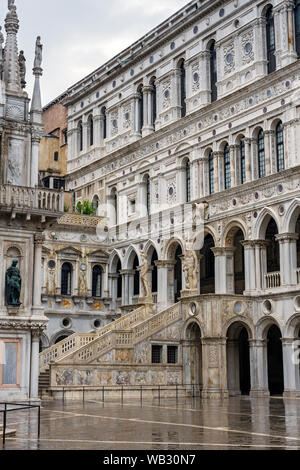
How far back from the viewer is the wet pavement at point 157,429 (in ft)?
43.2

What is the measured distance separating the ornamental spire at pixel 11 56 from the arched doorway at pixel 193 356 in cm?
1538

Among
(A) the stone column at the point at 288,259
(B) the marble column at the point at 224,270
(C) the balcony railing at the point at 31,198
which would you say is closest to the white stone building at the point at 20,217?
(C) the balcony railing at the point at 31,198

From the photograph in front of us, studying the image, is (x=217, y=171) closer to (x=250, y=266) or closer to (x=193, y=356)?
(x=250, y=266)

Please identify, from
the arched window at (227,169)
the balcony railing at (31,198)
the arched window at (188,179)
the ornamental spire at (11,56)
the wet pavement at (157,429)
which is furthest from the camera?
the arched window at (188,179)

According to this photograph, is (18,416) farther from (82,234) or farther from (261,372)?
(82,234)

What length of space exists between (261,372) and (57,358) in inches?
377

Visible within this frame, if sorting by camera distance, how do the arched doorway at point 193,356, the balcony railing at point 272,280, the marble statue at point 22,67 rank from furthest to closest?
the arched doorway at point 193,356, the balcony railing at point 272,280, the marble statue at point 22,67

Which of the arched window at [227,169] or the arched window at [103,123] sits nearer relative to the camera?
the arched window at [227,169]

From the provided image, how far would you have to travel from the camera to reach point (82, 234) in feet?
152

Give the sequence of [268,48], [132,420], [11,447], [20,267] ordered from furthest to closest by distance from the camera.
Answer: [268,48] → [20,267] → [132,420] → [11,447]

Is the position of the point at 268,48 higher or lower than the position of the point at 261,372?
higher

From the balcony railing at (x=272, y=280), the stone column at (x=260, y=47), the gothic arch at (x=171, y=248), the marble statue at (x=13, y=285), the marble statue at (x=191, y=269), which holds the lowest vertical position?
the marble statue at (x=13, y=285)

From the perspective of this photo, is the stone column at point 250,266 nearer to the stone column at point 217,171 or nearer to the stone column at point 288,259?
the stone column at point 288,259
